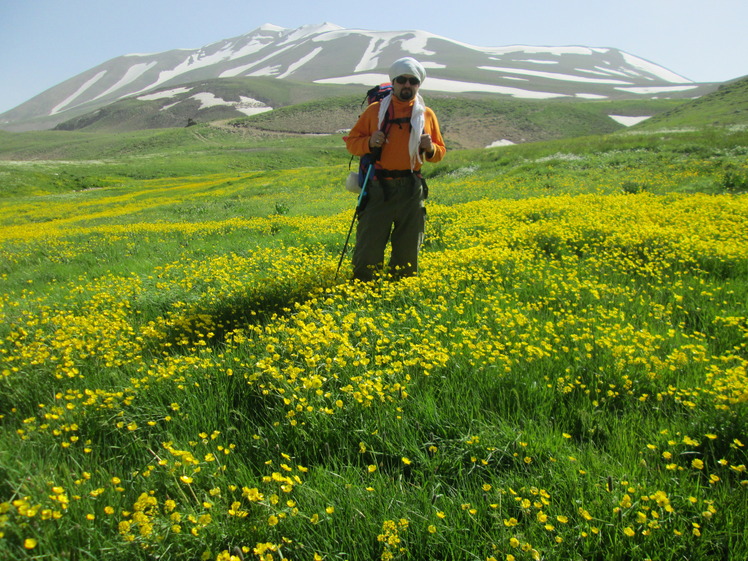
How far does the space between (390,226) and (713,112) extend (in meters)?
68.2

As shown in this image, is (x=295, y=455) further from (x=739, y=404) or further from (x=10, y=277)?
(x=10, y=277)

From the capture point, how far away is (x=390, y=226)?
5.23 m

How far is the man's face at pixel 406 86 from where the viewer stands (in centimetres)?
471

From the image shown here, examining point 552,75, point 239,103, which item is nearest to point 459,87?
point 552,75

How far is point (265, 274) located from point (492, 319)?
3.93 metres

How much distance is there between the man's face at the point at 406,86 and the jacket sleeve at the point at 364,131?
32cm

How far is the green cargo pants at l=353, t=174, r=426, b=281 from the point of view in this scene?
506cm

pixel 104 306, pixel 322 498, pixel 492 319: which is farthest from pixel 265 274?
pixel 322 498

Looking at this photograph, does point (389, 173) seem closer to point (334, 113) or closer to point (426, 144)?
Result: point (426, 144)

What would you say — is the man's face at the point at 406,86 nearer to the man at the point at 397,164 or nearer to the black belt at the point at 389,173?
the man at the point at 397,164

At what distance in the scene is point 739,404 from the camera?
8.26ft

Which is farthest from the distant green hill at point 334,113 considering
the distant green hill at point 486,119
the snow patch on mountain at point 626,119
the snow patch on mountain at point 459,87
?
the snow patch on mountain at point 459,87

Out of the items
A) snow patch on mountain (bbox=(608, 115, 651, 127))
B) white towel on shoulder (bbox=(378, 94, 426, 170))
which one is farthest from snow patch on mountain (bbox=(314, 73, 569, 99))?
white towel on shoulder (bbox=(378, 94, 426, 170))

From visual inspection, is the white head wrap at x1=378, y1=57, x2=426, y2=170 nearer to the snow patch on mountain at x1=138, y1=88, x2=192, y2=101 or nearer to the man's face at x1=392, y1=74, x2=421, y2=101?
the man's face at x1=392, y1=74, x2=421, y2=101
